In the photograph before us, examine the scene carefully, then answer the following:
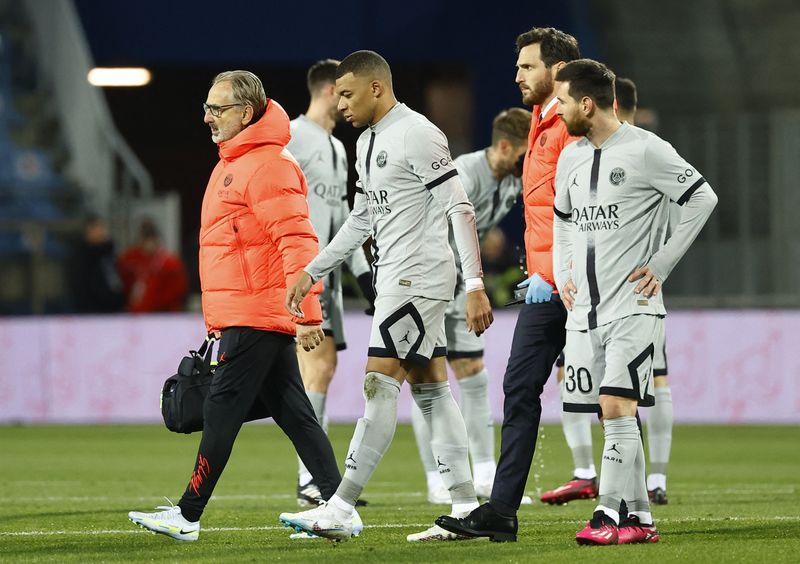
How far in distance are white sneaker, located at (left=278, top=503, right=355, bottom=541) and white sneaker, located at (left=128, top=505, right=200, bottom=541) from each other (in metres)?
0.46

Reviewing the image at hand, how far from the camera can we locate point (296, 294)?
252 inches

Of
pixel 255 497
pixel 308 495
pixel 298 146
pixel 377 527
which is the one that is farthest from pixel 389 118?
pixel 255 497

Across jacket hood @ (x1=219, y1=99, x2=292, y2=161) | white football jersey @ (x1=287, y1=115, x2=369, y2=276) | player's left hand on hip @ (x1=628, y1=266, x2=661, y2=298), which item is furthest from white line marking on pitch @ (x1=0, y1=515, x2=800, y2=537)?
white football jersey @ (x1=287, y1=115, x2=369, y2=276)

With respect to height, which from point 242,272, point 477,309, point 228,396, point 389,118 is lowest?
point 228,396

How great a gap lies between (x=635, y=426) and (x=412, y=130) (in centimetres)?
151

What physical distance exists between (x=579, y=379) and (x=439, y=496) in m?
2.20

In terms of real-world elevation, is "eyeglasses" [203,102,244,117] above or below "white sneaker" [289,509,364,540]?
above

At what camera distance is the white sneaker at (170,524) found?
6547 mm

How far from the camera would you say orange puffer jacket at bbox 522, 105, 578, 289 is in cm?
701

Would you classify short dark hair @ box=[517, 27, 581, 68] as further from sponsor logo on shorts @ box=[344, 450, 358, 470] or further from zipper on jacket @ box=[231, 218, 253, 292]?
sponsor logo on shorts @ box=[344, 450, 358, 470]

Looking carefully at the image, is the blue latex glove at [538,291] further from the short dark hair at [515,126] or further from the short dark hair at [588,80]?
the short dark hair at [515,126]

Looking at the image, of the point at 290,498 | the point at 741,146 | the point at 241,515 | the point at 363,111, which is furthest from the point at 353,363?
the point at 363,111

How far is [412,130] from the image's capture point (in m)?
6.51

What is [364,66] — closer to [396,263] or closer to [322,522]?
[396,263]
